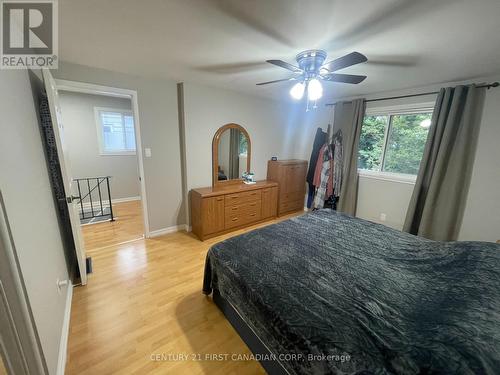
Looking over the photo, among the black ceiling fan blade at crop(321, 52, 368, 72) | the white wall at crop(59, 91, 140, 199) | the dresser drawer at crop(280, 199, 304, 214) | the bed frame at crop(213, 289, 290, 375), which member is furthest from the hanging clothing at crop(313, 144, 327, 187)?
the white wall at crop(59, 91, 140, 199)

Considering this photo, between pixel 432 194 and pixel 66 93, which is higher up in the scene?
pixel 66 93

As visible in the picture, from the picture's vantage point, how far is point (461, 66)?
201 centimetres

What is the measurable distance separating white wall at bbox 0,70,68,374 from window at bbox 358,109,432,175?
4091 mm

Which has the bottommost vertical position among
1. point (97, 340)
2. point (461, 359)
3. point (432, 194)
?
point (97, 340)

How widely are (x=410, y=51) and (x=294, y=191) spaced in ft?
9.06

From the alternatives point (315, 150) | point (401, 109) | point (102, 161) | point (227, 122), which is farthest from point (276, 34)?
point (102, 161)

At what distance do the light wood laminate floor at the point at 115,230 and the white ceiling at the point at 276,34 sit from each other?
2.29 m

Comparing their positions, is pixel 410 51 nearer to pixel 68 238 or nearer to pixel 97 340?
pixel 97 340

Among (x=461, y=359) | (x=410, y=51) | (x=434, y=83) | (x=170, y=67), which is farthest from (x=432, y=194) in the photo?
(x=170, y=67)

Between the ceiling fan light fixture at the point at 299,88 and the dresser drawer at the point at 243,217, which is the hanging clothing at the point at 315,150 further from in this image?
the ceiling fan light fixture at the point at 299,88

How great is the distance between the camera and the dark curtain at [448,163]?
2400 millimetres

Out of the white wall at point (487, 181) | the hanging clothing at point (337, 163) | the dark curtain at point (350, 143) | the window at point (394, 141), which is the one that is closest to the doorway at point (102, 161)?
the hanging clothing at point (337, 163)

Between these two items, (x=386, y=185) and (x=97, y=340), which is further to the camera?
(x=386, y=185)

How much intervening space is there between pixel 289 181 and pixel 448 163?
7.55ft
